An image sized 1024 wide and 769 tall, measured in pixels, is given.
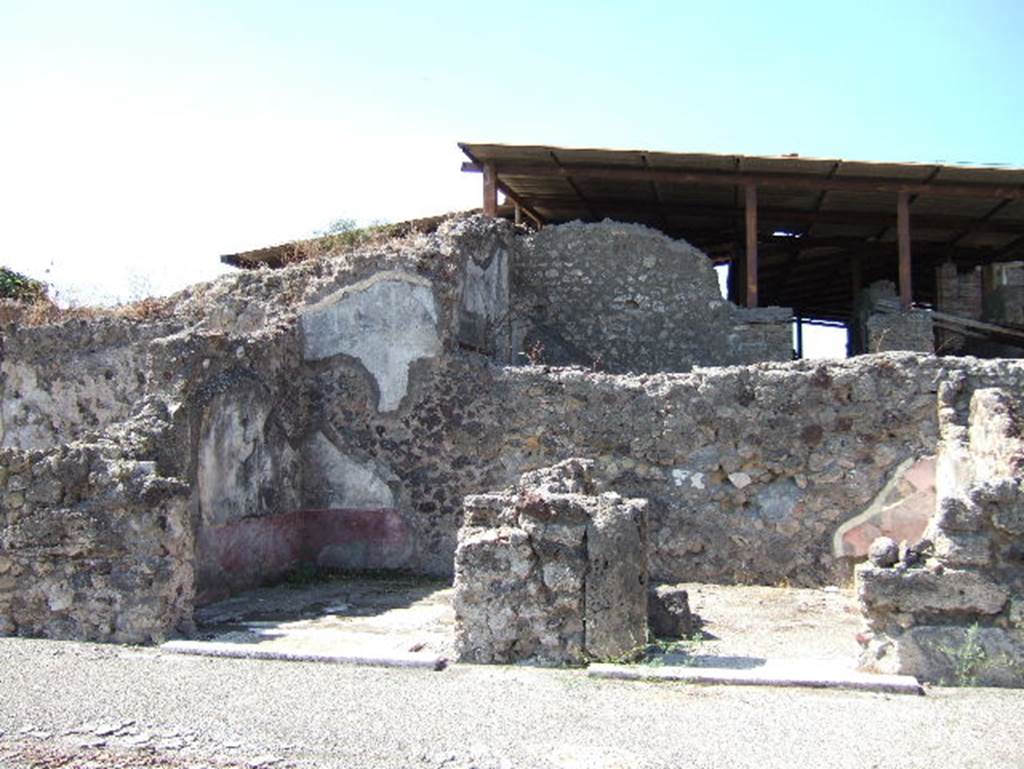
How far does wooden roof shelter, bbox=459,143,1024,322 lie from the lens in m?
11.4

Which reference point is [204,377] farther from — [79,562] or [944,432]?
[944,432]

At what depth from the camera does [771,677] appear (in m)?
4.59

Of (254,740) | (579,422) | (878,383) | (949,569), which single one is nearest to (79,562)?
(254,740)

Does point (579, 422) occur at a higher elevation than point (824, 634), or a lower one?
higher

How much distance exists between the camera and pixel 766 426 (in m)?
7.88

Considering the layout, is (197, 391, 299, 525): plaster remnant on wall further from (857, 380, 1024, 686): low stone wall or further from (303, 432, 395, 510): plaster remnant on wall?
(857, 380, 1024, 686): low stone wall

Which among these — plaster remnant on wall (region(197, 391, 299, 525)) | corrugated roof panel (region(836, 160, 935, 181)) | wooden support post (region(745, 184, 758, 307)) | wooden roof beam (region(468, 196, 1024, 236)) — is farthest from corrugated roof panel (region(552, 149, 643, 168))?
plaster remnant on wall (region(197, 391, 299, 525))

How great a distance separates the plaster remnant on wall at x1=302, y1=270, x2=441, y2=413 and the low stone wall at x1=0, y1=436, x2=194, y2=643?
315 centimetres

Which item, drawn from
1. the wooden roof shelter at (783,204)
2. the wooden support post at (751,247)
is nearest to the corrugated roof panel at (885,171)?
the wooden roof shelter at (783,204)

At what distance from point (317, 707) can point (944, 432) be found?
5.18 metres

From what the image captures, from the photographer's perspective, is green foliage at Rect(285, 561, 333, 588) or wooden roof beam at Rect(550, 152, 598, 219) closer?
green foliage at Rect(285, 561, 333, 588)

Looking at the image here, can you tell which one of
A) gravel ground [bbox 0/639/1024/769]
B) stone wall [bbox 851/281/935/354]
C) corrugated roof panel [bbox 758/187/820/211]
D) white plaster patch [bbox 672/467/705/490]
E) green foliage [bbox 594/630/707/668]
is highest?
corrugated roof panel [bbox 758/187/820/211]

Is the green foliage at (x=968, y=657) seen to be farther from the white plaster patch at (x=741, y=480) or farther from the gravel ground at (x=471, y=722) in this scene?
the white plaster patch at (x=741, y=480)

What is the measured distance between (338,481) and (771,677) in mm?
5069
